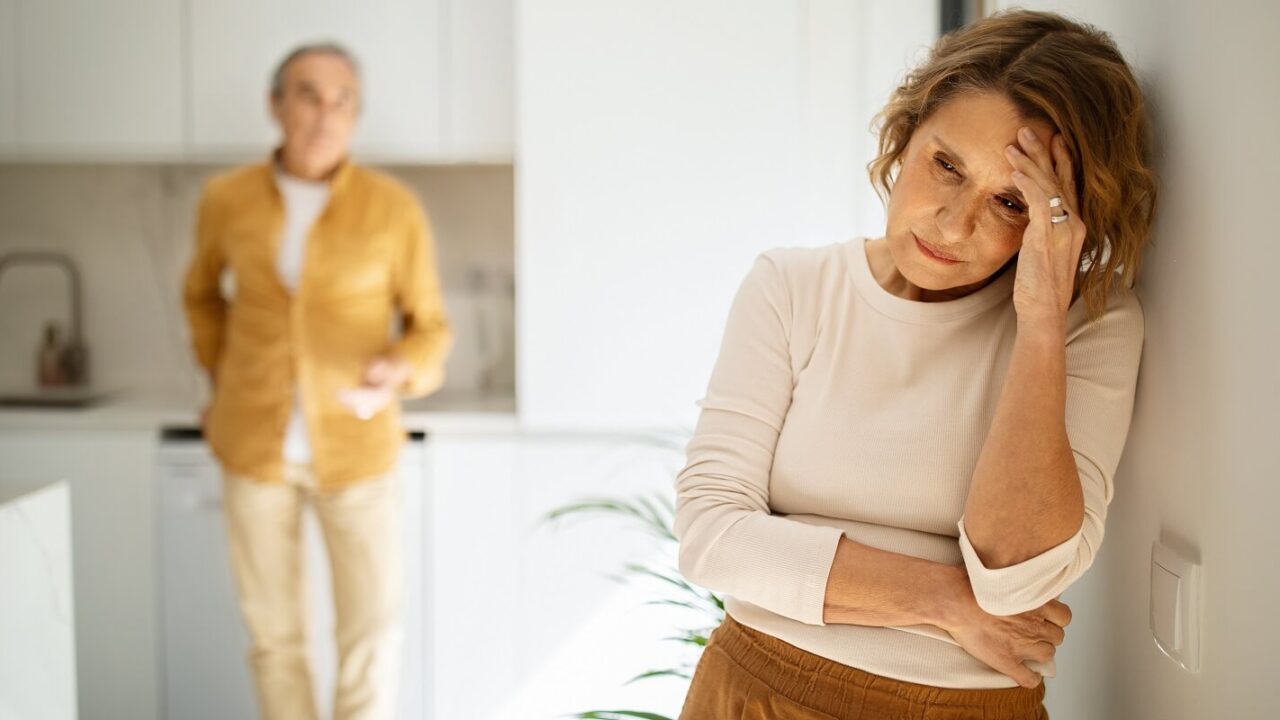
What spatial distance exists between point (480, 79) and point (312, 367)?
93 centimetres

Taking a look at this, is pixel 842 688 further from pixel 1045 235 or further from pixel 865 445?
pixel 1045 235

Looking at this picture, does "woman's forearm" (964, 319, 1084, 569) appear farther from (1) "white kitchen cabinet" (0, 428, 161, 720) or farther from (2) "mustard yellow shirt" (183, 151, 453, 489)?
(1) "white kitchen cabinet" (0, 428, 161, 720)

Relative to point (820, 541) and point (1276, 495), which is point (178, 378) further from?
point (1276, 495)

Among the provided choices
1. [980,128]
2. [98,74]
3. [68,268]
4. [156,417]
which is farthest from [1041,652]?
[68,268]

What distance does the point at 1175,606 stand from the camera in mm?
1055

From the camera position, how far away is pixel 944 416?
1.11m

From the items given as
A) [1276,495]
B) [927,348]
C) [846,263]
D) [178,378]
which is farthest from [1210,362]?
[178,378]

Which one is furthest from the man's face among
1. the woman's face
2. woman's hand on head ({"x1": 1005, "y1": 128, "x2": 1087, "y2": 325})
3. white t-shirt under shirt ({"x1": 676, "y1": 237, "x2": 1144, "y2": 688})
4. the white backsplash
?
woman's hand on head ({"x1": 1005, "y1": 128, "x2": 1087, "y2": 325})

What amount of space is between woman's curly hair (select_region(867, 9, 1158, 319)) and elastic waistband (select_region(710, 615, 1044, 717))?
41 centimetres

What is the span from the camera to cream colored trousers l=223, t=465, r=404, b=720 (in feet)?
8.87

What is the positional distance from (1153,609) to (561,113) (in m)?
1.97

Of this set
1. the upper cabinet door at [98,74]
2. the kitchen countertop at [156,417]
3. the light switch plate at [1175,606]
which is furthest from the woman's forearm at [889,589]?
the upper cabinet door at [98,74]

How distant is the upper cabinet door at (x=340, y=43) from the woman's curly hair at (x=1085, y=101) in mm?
2087

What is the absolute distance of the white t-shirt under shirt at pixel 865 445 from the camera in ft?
3.48
